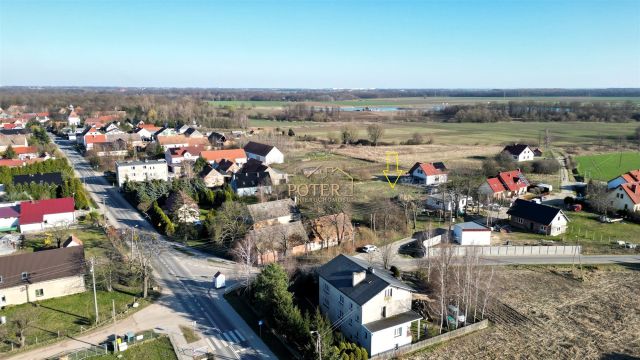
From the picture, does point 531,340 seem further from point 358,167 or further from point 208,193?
point 358,167

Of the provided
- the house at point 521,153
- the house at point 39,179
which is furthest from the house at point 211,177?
the house at point 521,153

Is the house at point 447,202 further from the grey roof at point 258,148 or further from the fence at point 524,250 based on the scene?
the grey roof at point 258,148

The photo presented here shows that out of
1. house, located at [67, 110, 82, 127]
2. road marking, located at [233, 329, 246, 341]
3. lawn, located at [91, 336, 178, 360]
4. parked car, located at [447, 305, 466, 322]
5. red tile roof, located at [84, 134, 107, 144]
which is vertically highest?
house, located at [67, 110, 82, 127]

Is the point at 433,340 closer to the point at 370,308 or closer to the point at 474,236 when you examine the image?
the point at 370,308

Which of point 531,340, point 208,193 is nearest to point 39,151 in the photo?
point 208,193

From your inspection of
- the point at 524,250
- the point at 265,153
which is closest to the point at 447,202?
the point at 524,250

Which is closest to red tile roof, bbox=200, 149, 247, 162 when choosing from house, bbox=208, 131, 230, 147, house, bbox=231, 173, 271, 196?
house, bbox=231, 173, 271, 196

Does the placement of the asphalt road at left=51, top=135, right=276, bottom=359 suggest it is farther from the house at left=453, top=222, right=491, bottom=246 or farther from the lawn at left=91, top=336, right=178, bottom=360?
the house at left=453, top=222, right=491, bottom=246
